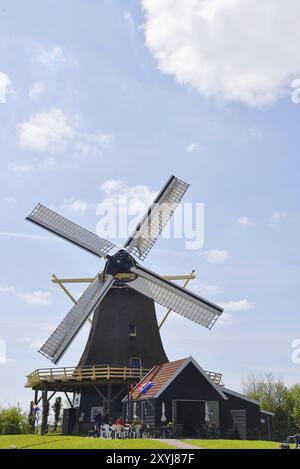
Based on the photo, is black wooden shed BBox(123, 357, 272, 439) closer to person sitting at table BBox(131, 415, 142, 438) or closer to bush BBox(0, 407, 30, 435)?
person sitting at table BBox(131, 415, 142, 438)

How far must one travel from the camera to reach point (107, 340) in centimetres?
3238

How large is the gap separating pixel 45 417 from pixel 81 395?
103 inches

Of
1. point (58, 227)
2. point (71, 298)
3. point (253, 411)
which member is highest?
point (58, 227)

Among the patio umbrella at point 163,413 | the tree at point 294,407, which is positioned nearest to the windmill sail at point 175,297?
the patio umbrella at point 163,413

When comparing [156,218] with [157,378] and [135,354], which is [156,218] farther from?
[157,378]

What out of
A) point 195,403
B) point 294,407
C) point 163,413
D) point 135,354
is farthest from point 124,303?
point 294,407

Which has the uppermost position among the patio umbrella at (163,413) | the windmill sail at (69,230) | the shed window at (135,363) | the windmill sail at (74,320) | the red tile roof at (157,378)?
the windmill sail at (69,230)

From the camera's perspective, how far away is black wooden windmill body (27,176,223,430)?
30.2 metres

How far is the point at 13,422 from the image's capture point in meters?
40.8

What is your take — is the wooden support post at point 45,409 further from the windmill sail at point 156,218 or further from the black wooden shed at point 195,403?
the windmill sail at point 156,218

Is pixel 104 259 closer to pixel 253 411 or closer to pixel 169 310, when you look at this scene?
pixel 169 310

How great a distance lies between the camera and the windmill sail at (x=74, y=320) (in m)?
29.6

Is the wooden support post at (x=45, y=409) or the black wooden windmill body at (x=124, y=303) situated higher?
the black wooden windmill body at (x=124, y=303)
